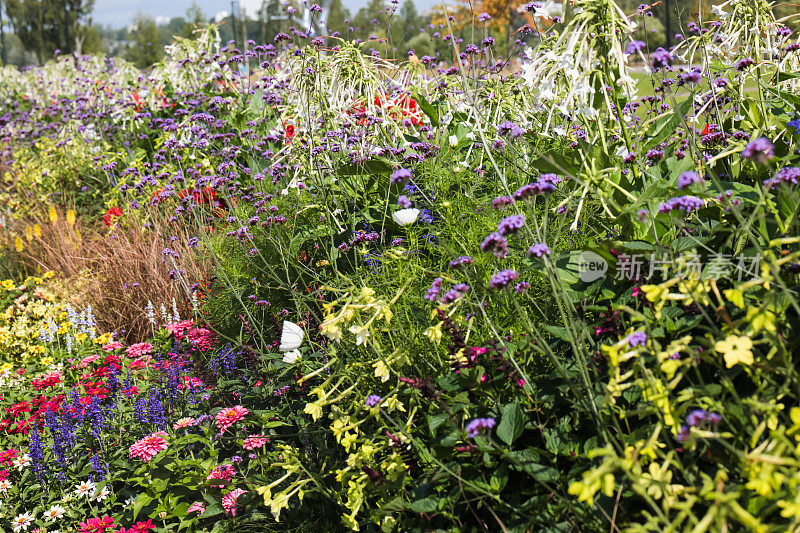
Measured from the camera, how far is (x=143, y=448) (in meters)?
2.54

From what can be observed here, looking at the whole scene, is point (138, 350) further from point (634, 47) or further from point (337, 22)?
point (337, 22)

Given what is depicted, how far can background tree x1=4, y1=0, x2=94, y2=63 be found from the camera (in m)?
37.3

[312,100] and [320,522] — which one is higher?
[312,100]

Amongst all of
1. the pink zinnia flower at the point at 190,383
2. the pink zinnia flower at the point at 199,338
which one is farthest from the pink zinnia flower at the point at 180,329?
the pink zinnia flower at the point at 190,383

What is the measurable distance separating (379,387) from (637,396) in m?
0.97

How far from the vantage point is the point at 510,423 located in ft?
5.56

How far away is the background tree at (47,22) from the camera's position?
122 ft

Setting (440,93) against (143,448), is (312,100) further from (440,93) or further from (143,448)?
(143,448)

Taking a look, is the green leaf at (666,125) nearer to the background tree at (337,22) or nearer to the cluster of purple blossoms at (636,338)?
the cluster of purple blossoms at (636,338)

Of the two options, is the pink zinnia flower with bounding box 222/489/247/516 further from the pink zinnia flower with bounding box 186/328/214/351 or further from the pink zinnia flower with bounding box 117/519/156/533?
the pink zinnia flower with bounding box 186/328/214/351

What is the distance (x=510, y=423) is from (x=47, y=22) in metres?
45.4

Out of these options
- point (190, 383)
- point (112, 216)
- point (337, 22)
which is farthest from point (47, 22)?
point (190, 383)

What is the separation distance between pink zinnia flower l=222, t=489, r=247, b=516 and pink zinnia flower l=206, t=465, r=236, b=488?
7 centimetres

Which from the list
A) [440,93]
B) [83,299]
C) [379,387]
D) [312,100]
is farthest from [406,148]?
[83,299]
